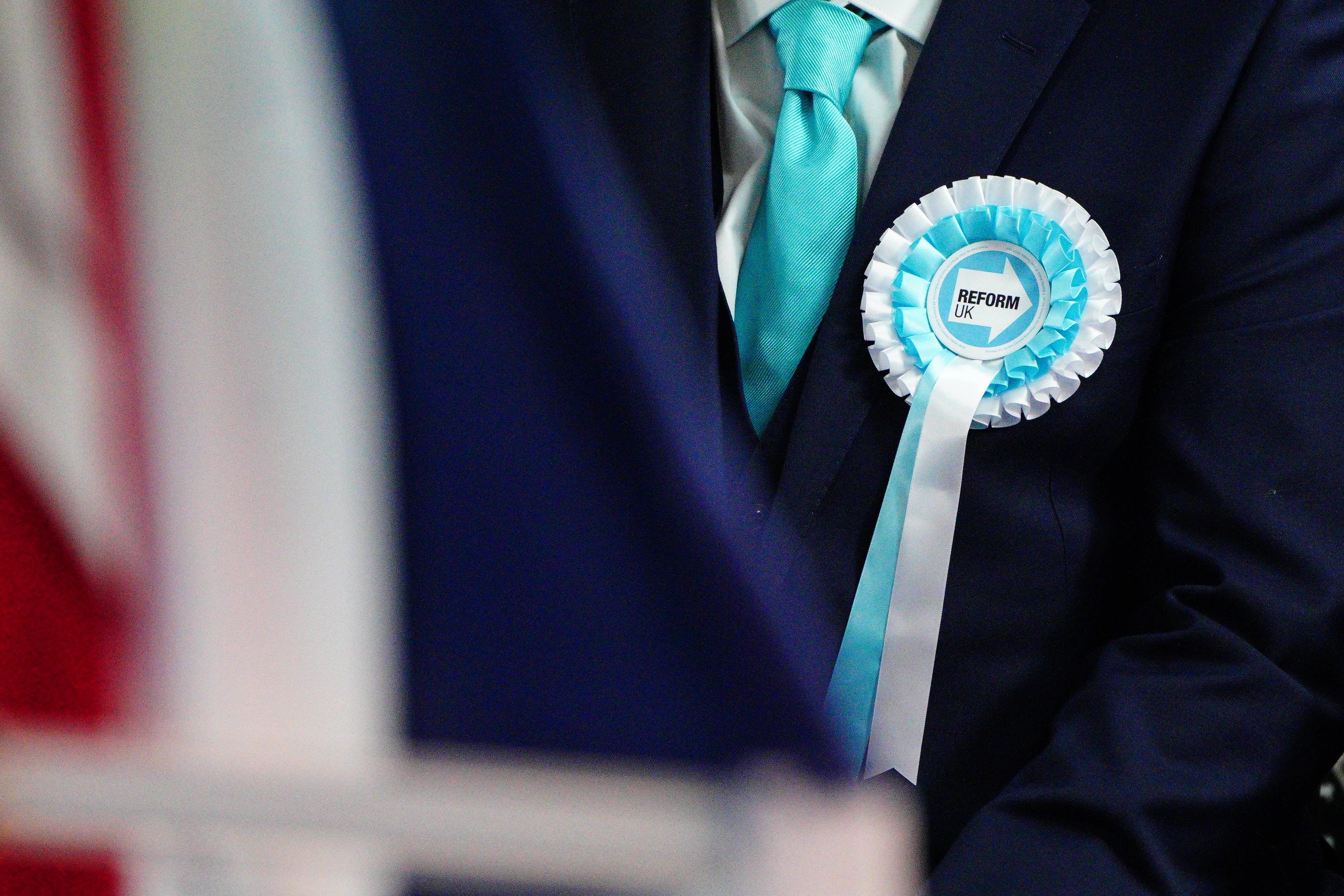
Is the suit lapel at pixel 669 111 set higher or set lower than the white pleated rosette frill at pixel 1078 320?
higher

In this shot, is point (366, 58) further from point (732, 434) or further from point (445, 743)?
point (732, 434)

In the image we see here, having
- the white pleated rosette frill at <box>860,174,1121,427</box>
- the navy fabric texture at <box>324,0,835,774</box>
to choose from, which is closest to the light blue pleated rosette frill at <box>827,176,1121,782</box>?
the white pleated rosette frill at <box>860,174,1121,427</box>

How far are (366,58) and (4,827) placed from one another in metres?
0.13

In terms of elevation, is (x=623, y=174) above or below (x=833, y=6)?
below

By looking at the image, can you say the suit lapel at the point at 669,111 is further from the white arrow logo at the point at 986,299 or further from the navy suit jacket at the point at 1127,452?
the white arrow logo at the point at 986,299

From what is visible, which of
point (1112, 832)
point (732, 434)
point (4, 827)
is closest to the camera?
point (4, 827)

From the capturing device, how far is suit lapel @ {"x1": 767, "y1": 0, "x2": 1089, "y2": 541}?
77 cm

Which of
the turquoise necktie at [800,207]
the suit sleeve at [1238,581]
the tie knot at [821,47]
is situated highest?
the tie knot at [821,47]

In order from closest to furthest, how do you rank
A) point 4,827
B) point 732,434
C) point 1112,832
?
point 4,827
point 1112,832
point 732,434

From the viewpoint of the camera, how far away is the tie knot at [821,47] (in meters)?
0.78

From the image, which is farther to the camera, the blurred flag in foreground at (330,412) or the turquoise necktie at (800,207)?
the turquoise necktie at (800,207)

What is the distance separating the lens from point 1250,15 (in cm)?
74

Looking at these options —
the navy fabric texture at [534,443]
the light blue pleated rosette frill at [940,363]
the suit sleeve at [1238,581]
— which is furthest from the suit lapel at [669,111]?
the navy fabric texture at [534,443]

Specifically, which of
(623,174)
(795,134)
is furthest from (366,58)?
(795,134)
